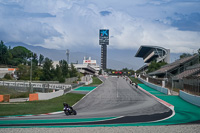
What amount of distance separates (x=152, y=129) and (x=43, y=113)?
11.6 m

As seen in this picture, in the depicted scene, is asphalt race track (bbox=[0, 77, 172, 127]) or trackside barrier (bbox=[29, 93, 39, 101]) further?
trackside barrier (bbox=[29, 93, 39, 101])

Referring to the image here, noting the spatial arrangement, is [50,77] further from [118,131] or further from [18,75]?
[118,131]

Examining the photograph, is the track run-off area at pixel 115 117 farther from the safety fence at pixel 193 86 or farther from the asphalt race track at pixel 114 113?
the safety fence at pixel 193 86

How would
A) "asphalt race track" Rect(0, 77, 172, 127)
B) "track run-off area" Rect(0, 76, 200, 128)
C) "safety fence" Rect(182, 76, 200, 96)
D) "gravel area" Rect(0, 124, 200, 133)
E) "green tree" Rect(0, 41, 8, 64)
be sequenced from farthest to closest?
"green tree" Rect(0, 41, 8, 64), "safety fence" Rect(182, 76, 200, 96), "asphalt race track" Rect(0, 77, 172, 127), "track run-off area" Rect(0, 76, 200, 128), "gravel area" Rect(0, 124, 200, 133)

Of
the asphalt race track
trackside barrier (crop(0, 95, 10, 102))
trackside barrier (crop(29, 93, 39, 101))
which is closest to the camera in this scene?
the asphalt race track

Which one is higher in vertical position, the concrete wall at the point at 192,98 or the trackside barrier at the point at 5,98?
the concrete wall at the point at 192,98

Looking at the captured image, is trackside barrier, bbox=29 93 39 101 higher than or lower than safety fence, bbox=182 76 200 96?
lower

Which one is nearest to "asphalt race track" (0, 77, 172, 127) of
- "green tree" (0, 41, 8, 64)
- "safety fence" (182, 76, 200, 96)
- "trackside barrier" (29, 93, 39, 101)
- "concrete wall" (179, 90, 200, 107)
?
"concrete wall" (179, 90, 200, 107)

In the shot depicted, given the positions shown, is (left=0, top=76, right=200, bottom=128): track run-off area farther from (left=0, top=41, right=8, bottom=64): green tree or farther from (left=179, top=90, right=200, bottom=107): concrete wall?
(left=0, top=41, right=8, bottom=64): green tree

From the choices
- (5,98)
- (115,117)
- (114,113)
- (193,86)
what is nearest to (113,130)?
(115,117)

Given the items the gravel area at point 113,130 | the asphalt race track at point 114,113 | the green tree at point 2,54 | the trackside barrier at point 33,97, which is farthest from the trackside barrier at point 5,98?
the green tree at point 2,54

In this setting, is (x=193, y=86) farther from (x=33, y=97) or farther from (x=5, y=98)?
(x=5, y=98)

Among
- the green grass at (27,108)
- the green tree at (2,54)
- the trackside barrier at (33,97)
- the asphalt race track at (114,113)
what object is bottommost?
the green grass at (27,108)

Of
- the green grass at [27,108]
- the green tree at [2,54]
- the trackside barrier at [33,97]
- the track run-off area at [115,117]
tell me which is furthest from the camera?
the green tree at [2,54]
